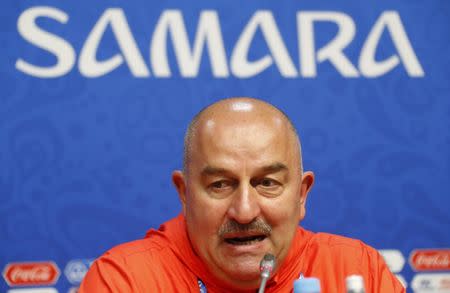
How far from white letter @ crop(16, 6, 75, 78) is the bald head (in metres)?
0.62

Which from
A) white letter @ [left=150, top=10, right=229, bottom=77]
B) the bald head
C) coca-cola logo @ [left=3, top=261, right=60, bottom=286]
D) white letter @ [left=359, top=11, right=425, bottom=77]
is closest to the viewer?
the bald head

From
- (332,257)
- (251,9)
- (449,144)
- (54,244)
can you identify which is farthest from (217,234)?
(449,144)

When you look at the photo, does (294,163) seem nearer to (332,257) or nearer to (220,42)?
(332,257)

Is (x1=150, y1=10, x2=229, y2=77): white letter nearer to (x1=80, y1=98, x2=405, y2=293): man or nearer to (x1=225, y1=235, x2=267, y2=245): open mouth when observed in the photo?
(x1=80, y1=98, x2=405, y2=293): man

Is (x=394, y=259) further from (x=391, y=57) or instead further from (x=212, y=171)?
(x=212, y=171)

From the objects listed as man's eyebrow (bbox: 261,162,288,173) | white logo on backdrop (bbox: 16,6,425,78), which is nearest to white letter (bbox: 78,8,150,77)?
white logo on backdrop (bbox: 16,6,425,78)

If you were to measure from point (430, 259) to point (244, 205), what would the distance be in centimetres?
102

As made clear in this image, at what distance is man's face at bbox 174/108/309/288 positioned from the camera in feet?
4.75

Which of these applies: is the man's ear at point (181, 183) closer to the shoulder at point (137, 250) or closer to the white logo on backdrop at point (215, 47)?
the shoulder at point (137, 250)

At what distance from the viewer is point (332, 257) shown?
1699mm

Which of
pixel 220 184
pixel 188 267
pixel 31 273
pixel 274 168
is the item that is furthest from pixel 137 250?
pixel 31 273

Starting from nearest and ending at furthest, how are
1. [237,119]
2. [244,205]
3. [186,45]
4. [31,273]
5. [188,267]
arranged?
[244,205], [237,119], [188,267], [31,273], [186,45]

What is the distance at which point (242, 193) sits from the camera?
56.6 inches

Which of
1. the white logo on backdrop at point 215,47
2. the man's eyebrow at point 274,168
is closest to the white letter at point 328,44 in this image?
the white logo on backdrop at point 215,47
